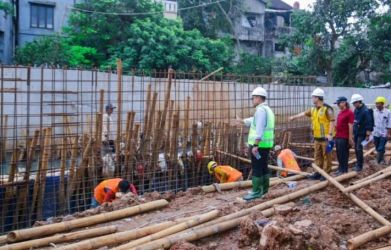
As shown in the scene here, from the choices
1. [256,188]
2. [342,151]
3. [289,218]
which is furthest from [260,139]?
[342,151]

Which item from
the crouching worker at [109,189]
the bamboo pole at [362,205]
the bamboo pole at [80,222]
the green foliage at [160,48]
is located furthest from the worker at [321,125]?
the green foliage at [160,48]

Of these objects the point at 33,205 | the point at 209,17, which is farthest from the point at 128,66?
the point at 33,205

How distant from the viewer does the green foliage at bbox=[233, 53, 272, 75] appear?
2583 centimetres

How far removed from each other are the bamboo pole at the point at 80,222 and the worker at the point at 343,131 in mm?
3670

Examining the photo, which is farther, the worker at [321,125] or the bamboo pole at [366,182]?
the worker at [321,125]

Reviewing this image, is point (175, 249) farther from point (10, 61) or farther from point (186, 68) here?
point (10, 61)

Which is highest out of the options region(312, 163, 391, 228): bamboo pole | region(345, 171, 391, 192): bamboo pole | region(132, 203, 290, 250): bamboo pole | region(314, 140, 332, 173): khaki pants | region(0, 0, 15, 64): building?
region(0, 0, 15, 64): building

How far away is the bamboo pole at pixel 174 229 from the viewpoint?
5223 mm

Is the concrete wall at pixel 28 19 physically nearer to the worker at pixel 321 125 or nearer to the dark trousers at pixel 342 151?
the worker at pixel 321 125

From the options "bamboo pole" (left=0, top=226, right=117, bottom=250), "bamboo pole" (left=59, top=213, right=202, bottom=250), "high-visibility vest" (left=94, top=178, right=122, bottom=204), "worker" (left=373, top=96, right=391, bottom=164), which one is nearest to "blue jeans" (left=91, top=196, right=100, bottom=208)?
"high-visibility vest" (left=94, top=178, right=122, bottom=204)

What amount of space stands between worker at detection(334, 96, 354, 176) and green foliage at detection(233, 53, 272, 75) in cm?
1694

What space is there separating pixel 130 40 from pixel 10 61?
228 inches

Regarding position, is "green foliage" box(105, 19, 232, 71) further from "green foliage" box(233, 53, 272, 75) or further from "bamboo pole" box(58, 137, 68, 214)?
"bamboo pole" box(58, 137, 68, 214)

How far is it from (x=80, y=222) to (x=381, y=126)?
7361 mm
